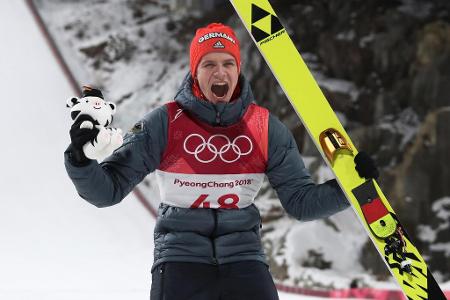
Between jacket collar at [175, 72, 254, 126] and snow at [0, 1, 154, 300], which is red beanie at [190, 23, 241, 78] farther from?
snow at [0, 1, 154, 300]

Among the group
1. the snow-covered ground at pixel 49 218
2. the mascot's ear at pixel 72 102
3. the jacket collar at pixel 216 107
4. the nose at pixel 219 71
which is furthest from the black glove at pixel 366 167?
the snow-covered ground at pixel 49 218

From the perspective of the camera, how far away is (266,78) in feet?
22.1

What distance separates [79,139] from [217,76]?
0.48 m

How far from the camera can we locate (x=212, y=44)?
2.05 m

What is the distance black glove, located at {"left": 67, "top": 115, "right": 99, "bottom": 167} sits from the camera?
1.74 metres

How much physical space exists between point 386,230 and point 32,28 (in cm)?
582

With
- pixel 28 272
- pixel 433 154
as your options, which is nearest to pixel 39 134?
pixel 28 272

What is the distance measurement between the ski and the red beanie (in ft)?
1.04

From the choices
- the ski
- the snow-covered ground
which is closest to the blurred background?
the snow-covered ground

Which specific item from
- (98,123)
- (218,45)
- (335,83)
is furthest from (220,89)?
(335,83)

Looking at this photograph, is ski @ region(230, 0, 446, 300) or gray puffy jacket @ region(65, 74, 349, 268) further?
ski @ region(230, 0, 446, 300)

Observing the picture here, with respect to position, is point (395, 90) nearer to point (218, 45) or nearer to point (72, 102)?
point (218, 45)

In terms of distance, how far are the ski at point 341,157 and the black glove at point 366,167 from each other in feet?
0.18

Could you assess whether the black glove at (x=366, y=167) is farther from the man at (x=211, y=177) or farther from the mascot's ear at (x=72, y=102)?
the mascot's ear at (x=72, y=102)
